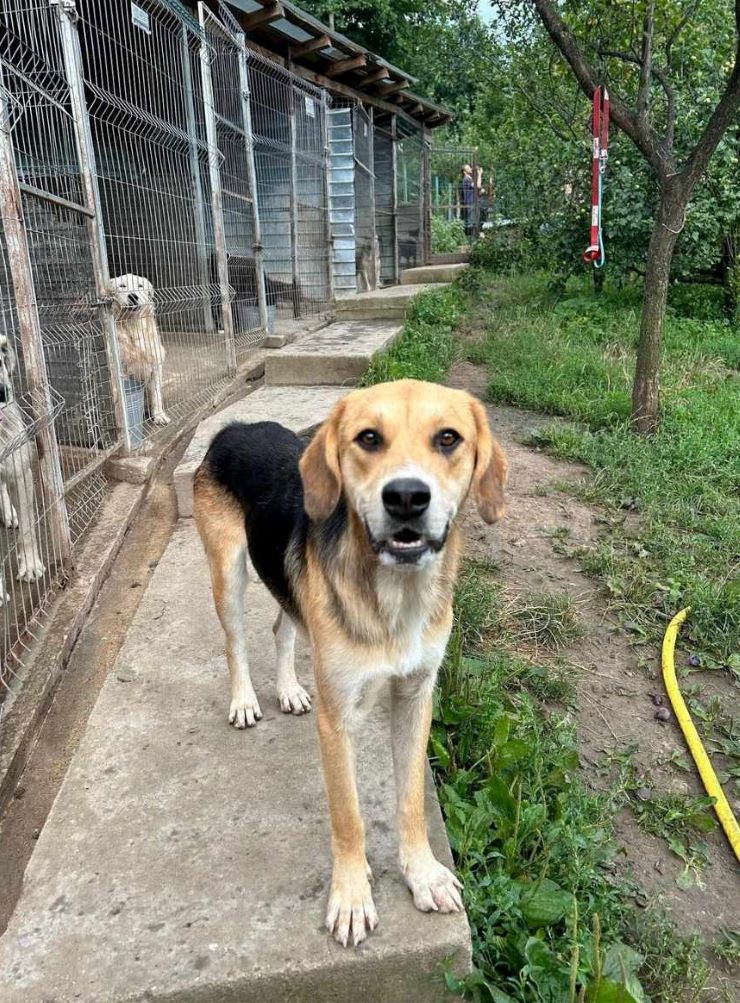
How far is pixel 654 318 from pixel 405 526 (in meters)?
5.08

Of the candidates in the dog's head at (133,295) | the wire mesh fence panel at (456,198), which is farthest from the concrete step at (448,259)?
the dog's head at (133,295)

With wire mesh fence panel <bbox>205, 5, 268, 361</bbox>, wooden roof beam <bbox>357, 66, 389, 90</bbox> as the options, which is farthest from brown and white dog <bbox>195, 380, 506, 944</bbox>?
wooden roof beam <bbox>357, 66, 389, 90</bbox>

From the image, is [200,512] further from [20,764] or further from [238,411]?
[238,411]

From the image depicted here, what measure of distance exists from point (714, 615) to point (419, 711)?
8.12 ft

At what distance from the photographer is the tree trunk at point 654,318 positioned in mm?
5941

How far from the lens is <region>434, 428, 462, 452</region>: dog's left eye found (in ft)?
6.63

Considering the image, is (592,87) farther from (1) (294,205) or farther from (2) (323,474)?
(2) (323,474)

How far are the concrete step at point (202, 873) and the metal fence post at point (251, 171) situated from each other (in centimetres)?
597

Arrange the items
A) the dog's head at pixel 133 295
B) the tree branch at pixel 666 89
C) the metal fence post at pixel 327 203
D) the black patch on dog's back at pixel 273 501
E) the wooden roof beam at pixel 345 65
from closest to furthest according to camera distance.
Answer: the black patch on dog's back at pixel 273 501
the dog's head at pixel 133 295
the tree branch at pixel 666 89
the metal fence post at pixel 327 203
the wooden roof beam at pixel 345 65

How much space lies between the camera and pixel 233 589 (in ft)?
9.25

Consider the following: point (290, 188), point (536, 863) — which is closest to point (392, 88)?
point (290, 188)

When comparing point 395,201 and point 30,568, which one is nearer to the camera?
point 30,568

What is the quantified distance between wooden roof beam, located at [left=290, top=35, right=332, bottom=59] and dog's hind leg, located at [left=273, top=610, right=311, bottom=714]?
9947mm

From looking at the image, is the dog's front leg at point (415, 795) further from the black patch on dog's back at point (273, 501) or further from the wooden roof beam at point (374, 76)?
the wooden roof beam at point (374, 76)
